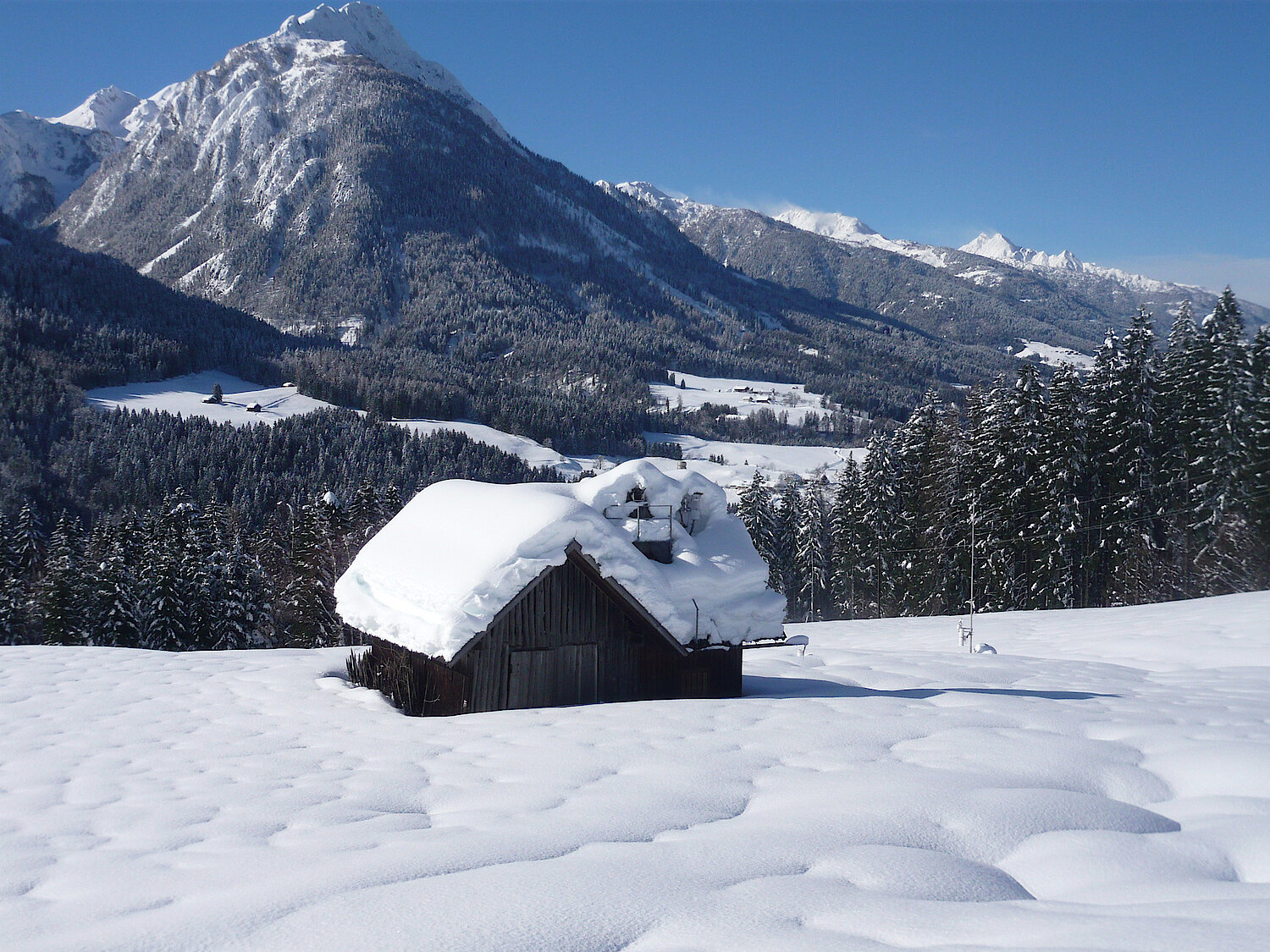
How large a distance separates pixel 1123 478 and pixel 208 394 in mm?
165070

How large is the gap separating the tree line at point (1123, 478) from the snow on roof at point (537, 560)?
2425cm

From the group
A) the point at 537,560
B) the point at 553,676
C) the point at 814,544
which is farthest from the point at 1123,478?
the point at 537,560

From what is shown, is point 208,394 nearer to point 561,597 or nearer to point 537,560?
point 561,597

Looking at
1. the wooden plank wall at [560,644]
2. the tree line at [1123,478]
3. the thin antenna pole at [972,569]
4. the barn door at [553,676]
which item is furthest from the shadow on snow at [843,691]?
the tree line at [1123,478]

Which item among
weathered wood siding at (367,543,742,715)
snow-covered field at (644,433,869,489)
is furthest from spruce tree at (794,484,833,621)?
snow-covered field at (644,433,869,489)

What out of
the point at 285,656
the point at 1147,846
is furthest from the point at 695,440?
the point at 1147,846

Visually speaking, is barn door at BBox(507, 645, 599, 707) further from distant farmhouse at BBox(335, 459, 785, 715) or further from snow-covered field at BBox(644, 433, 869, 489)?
snow-covered field at BBox(644, 433, 869, 489)

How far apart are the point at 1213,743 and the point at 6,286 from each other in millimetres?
213245

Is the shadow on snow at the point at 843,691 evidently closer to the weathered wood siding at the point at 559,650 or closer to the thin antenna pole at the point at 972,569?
the weathered wood siding at the point at 559,650

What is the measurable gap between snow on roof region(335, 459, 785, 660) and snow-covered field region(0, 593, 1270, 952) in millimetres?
2196

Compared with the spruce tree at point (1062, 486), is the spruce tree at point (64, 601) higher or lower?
lower

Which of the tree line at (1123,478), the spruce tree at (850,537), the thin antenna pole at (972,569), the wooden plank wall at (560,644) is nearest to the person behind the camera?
the wooden plank wall at (560,644)

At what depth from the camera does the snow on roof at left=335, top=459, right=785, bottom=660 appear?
585 inches

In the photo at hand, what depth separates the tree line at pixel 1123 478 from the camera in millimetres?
34031
